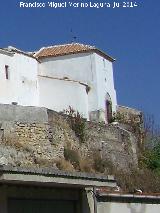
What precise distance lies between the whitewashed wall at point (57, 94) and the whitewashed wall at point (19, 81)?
0.81 m

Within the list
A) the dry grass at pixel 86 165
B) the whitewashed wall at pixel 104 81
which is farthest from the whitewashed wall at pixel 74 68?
the dry grass at pixel 86 165

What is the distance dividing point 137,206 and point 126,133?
30720mm

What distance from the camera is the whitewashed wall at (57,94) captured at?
153 ft

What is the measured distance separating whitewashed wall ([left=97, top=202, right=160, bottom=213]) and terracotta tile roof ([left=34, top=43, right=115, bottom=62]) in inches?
1313

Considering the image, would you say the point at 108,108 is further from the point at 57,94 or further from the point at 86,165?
the point at 86,165

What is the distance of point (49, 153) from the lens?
37.8m

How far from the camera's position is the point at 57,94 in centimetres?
4672

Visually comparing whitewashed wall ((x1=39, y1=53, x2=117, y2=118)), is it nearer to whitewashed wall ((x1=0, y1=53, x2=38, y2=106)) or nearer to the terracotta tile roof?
the terracotta tile roof

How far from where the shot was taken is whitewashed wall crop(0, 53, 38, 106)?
1686 inches

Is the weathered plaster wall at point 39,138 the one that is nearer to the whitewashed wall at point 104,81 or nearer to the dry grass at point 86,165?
the dry grass at point 86,165

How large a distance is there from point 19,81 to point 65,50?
7.81m

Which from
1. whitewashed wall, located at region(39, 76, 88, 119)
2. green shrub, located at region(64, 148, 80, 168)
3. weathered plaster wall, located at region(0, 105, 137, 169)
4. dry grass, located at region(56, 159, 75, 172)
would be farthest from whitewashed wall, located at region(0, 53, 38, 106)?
dry grass, located at region(56, 159, 75, 172)

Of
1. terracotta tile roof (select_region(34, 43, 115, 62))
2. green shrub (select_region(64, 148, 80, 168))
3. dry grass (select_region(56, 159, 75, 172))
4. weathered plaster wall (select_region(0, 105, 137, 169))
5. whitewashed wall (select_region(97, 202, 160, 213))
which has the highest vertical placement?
terracotta tile roof (select_region(34, 43, 115, 62))

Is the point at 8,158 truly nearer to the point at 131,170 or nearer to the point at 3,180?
the point at 131,170
